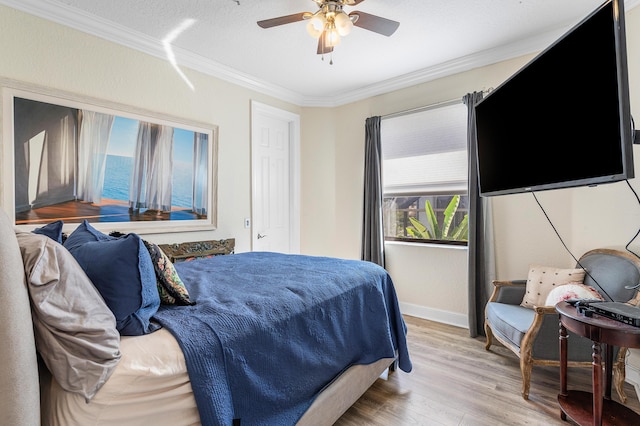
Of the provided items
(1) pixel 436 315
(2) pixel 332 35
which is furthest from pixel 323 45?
(1) pixel 436 315

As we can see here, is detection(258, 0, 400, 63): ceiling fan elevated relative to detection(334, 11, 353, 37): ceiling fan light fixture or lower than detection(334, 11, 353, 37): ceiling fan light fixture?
elevated

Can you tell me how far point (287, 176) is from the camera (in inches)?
167

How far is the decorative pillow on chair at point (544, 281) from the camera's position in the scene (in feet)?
7.64

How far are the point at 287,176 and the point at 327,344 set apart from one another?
291 centimetres

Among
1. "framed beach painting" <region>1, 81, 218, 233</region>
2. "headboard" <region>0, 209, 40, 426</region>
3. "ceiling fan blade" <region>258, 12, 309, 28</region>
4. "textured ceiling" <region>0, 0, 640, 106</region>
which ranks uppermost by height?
"textured ceiling" <region>0, 0, 640, 106</region>

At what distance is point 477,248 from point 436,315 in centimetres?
91

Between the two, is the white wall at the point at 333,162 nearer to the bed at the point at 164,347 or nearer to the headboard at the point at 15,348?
the bed at the point at 164,347

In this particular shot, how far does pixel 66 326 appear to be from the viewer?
0.89m

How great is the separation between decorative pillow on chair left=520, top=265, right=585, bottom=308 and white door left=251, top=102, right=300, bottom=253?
8.75 ft

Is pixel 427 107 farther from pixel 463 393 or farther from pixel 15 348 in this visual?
pixel 15 348

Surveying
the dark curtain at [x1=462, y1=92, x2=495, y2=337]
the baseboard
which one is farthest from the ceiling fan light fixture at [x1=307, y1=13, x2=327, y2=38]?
the baseboard

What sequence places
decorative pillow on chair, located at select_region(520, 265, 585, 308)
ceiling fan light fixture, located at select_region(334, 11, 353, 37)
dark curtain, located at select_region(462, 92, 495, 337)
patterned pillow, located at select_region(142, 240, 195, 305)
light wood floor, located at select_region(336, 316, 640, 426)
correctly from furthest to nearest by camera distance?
dark curtain, located at select_region(462, 92, 495, 337) → decorative pillow on chair, located at select_region(520, 265, 585, 308) → ceiling fan light fixture, located at select_region(334, 11, 353, 37) → light wood floor, located at select_region(336, 316, 640, 426) → patterned pillow, located at select_region(142, 240, 195, 305)

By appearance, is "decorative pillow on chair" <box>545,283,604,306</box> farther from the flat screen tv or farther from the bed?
the bed

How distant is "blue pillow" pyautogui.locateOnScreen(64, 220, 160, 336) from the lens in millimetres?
1090
